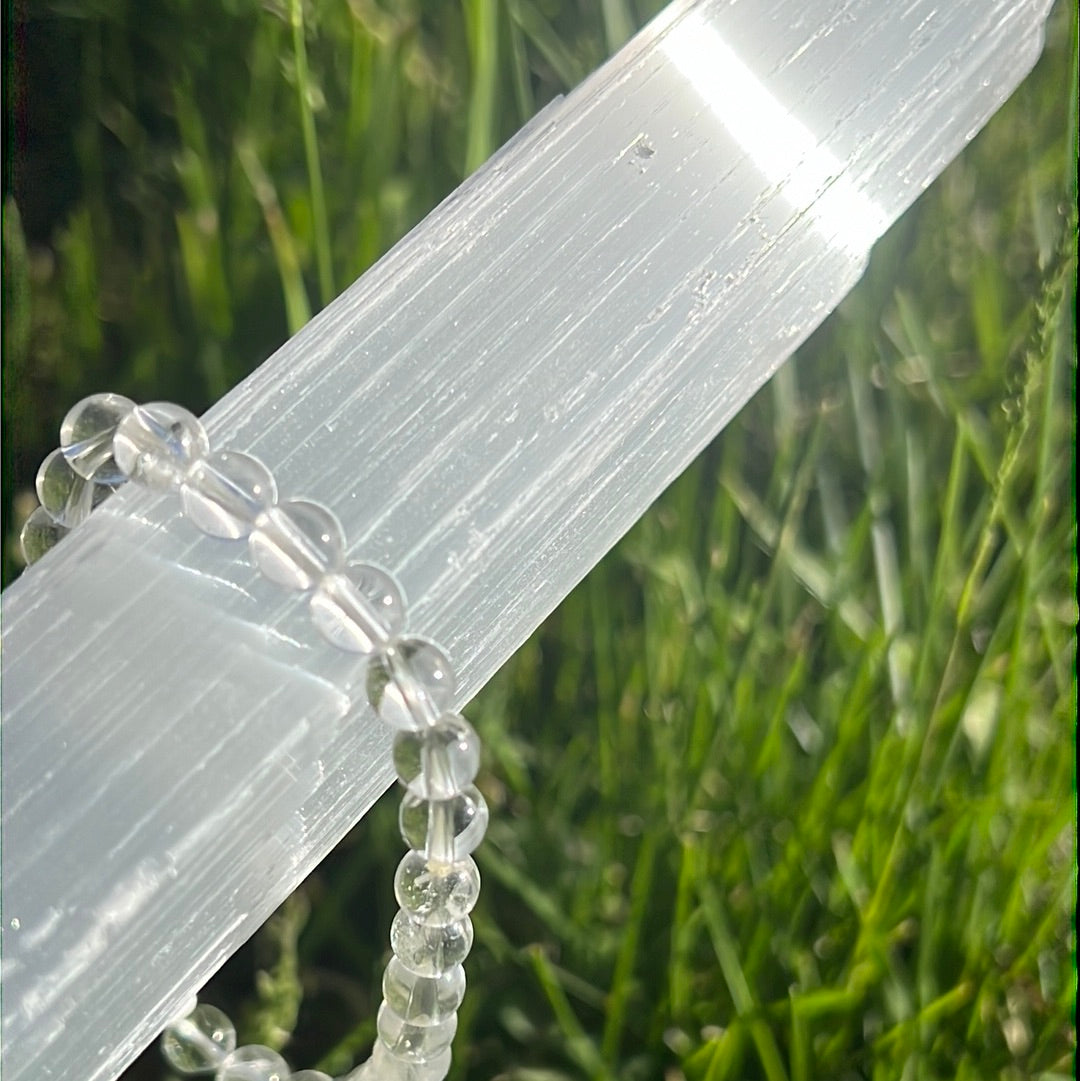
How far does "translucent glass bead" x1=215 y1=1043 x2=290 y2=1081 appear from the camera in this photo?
0.32 m

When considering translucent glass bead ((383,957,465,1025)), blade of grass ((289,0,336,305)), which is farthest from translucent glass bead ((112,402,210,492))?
blade of grass ((289,0,336,305))

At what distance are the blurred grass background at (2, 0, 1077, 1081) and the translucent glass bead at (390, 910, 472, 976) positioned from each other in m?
0.19

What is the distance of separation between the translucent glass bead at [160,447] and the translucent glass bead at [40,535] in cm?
3

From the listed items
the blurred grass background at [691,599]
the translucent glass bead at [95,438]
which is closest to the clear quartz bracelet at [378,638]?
the translucent glass bead at [95,438]

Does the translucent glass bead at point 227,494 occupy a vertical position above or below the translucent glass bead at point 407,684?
above

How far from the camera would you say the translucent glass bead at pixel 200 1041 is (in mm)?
342

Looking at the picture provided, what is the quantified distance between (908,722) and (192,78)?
1.41ft

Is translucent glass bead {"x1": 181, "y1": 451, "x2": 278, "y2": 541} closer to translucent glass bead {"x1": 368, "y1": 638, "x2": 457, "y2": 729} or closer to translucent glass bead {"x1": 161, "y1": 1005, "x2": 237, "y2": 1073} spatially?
translucent glass bead {"x1": 368, "y1": 638, "x2": 457, "y2": 729}

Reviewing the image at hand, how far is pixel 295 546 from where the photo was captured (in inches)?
8.8

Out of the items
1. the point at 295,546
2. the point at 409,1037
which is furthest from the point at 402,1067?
the point at 295,546

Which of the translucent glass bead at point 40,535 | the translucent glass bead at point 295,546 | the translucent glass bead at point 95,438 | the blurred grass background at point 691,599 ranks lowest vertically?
the blurred grass background at point 691,599

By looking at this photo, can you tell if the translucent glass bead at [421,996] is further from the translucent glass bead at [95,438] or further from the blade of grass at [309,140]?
the blade of grass at [309,140]

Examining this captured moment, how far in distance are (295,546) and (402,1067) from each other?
106 mm

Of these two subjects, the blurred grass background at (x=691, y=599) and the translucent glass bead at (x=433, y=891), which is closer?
the translucent glass bead at (x=433, y=891)
